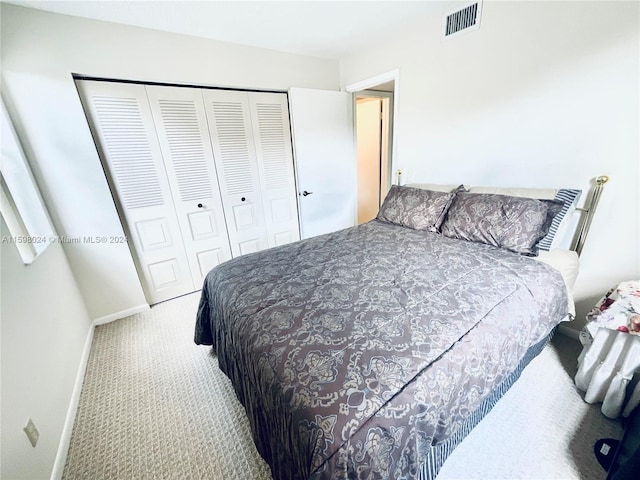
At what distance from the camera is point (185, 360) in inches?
71.2

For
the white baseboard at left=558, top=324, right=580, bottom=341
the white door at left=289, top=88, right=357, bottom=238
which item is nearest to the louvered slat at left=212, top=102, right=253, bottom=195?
the white door at left=289, top=88, right=357, bottom=238

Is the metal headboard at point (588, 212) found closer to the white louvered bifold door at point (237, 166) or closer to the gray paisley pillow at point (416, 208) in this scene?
the gray paisley pillow at point (416, 208)

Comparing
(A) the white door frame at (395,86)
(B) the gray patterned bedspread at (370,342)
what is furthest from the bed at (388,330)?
(A) the white door frame at (395,86)

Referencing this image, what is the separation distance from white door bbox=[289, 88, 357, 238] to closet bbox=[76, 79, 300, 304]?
18cm

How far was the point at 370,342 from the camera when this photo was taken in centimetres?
90

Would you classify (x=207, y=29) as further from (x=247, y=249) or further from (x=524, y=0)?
(x=524, y=0)

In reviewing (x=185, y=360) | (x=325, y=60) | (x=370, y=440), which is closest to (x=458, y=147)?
(x=325, y=60)

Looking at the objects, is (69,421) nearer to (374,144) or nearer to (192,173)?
(192,173)

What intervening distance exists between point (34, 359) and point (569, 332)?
3166mm

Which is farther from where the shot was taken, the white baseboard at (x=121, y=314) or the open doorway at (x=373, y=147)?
the open doorway at (x=373, y=147)

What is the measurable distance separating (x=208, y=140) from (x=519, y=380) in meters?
3.04

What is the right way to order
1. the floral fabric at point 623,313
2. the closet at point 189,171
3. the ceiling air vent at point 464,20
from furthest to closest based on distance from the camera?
the closet at point 189,171 < the ceiling air vent at point 464,20 < the floral fabric at point 623,313

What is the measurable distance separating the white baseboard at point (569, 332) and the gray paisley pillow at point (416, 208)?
1.11m

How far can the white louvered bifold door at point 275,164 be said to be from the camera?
2.71 metres
